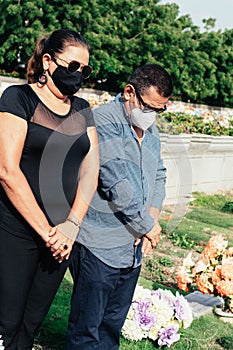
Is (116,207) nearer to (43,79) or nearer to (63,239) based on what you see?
(63,239)

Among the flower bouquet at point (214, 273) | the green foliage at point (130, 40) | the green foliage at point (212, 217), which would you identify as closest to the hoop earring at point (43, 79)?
the flower bouquet at point (214, 273)

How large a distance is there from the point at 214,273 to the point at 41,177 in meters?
2.14

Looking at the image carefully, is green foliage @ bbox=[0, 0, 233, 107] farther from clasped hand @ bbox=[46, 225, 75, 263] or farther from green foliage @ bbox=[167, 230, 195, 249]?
clasped hand @ bbox=[46, 225, 75, 263]

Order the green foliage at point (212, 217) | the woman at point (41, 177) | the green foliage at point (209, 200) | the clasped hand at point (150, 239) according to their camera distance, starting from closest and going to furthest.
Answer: the woman at point (41, 177) < the clasped hand at point (150, 239) < the green foliage at point (212, 217) < the green foliage at point (209, 200)

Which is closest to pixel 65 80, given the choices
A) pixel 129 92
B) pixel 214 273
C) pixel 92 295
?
pixel 129 92

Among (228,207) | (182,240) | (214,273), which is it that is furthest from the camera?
(228,207)

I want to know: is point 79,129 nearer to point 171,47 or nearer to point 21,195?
point 21,195

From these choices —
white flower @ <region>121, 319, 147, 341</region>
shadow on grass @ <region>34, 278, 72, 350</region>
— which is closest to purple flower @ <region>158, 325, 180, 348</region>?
white flower @ <region>121, 319, 147, 341</region>

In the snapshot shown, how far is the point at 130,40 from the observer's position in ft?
78.9

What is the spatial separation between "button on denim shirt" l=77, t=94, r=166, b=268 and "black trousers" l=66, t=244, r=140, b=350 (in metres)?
0.06

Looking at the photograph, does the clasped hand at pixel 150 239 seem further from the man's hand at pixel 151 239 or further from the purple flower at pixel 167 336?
the purple flower at pixel 167 336

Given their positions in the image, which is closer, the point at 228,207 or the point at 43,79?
the point at 43,79

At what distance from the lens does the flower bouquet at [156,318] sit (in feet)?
11.8

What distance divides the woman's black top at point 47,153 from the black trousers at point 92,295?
0.30m
